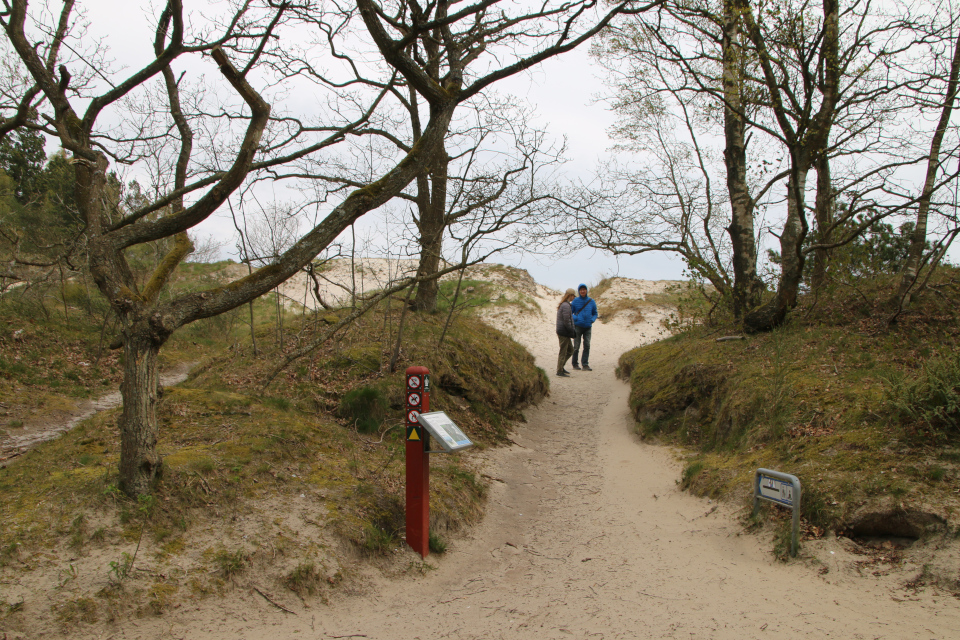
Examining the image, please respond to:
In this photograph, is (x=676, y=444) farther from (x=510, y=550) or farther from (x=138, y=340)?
(x=138, y=340)

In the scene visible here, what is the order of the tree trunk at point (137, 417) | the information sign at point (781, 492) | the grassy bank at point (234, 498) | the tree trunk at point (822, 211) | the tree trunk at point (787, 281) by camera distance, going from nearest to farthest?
the grassy bank at point (234, 498) → the tree trunk at point (137, 417) → the information sign at point (781, 492) → the tree trunk at point (787, 281) → the tree trunk at point (822, 211)

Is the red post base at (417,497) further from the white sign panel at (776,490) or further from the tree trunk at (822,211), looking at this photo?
the tree trunk at (822,211)

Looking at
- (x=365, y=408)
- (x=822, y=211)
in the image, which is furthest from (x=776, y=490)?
(x=822, y=211)

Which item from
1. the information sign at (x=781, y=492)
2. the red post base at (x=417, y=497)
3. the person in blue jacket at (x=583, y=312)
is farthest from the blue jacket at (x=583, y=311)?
the red post base at (x=417, y=497)

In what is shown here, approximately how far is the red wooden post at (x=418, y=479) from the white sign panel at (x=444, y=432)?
144mm

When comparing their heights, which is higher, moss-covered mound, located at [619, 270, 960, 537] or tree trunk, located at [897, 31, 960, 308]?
tree trunk, located at [897, 31, 960, 308]

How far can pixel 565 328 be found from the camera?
14531 mm

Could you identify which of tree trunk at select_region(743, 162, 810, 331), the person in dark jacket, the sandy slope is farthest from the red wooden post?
the person in dark jacket

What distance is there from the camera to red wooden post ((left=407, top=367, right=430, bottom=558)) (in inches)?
192

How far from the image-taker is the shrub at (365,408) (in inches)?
298

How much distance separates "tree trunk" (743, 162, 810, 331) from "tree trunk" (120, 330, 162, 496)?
27.6ft

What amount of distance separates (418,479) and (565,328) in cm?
1011

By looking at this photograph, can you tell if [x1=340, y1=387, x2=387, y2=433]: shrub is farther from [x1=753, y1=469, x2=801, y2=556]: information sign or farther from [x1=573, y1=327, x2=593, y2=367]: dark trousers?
[x1=573, y1=327, x2=593, y2=367]: dark trousers

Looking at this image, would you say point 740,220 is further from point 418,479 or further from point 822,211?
point 418,479
